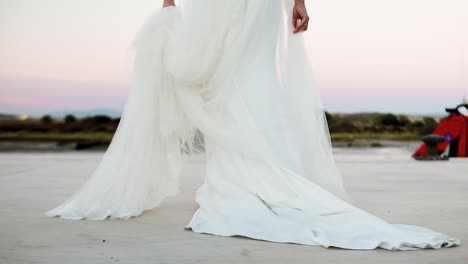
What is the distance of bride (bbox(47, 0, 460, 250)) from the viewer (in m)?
2.76

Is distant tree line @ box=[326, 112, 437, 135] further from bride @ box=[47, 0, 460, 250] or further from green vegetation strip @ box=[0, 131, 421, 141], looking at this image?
bride @ box=[47, 0, 460, 250]

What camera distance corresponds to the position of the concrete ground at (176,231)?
2.28 meters

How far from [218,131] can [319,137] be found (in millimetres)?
602

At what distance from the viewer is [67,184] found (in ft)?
17.3

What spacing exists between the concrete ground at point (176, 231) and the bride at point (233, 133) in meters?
0.15

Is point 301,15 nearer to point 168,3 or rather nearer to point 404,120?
point 168,3

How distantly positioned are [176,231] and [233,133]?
0.57m

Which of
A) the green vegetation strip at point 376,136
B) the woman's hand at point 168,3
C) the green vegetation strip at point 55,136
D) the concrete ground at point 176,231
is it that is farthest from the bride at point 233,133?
the green vegetation strip at point 376,136

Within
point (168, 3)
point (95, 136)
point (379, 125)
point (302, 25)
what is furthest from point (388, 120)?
point (168, 3)

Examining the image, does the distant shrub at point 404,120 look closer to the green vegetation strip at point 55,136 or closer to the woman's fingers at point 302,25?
the green vegetation strip at point 55,136

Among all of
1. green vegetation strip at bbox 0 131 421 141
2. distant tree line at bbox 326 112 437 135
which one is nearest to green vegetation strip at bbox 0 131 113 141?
green vegetation strip at bbox 0 131 421 141

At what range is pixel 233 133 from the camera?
121 inches

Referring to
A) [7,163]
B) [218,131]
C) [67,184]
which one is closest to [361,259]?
[218,131]

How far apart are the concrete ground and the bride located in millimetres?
155
